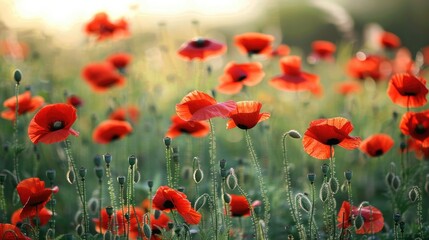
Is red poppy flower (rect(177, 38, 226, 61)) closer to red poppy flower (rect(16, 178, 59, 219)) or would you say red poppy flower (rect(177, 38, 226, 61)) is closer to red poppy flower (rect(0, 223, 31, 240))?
red poppy flower (rect(16, 178, 59, 219))

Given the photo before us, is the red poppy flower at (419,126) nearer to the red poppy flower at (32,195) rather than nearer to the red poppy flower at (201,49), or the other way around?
the red poppy flower at (201,49)

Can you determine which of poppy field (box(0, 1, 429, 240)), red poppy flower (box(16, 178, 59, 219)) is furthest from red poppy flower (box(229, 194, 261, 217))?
red poppy flower (box(16, 178, 59, 219))

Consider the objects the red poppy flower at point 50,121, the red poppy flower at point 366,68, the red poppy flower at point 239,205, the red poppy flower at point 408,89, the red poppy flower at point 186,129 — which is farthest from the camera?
the red poppy flower at point 366,68

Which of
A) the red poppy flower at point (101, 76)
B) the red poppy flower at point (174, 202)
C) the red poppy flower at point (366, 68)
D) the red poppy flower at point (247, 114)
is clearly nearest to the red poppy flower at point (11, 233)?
the red poppy flower at point (174, 202)

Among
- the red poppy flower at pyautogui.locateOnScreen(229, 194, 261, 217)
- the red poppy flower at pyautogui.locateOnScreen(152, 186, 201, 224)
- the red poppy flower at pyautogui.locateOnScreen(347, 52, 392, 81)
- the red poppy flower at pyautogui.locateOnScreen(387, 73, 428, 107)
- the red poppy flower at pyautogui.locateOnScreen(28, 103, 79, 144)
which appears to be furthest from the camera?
the red poppy flower at pyautogui.locateOnScreen(347, 52, 392, 81)

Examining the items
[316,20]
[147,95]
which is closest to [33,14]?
[147,95]

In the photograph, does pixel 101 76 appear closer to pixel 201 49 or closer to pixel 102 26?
pixel 102 26
